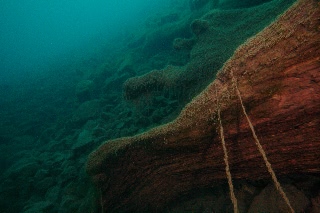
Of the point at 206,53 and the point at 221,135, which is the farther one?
the point at 206,53

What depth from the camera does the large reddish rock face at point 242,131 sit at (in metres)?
2.25

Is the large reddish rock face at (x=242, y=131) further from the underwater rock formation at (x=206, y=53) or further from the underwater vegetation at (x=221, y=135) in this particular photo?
the underwater rock formation at (x=206, y=53)

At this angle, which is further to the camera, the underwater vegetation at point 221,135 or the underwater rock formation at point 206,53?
the underwater rock formation at point 206,53

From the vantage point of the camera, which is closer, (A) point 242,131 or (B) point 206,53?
(A) point 242,131

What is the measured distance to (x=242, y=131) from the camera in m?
2.85

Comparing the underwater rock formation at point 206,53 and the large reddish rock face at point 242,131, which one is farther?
the underwater rock formation at point 206,53

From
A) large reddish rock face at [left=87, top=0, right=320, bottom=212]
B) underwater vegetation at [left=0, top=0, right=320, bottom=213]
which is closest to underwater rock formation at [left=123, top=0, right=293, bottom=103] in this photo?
underwater vegetation at [left=0, top=0, right=320, bottom=213]

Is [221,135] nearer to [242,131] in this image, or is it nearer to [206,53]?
[242,131]

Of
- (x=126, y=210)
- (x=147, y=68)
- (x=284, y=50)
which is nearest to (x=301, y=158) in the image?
(x=284, y=50)

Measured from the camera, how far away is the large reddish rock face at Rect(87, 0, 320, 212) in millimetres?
2254

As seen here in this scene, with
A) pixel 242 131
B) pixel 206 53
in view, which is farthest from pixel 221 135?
pixel 206 53

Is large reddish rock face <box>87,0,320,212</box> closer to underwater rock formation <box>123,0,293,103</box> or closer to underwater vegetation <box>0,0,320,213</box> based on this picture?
underwater vegetation <box>0,0,320,213</box>

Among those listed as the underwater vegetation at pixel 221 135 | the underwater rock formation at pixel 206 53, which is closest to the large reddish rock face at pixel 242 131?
the underwater vegetation at pixel 221 135

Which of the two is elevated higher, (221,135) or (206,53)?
(221,135)
